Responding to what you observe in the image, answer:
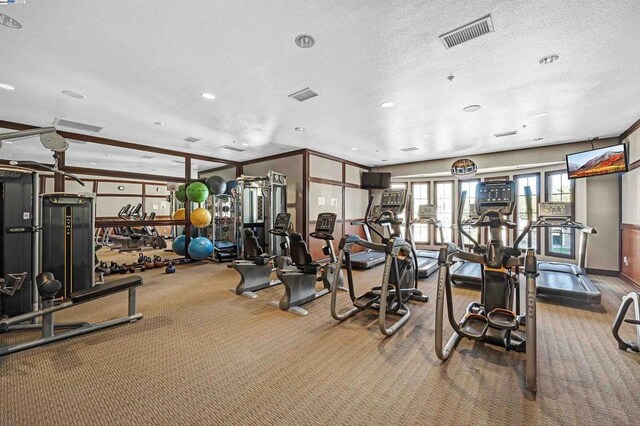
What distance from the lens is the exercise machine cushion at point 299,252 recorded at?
381 cm

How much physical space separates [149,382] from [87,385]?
1.43ft

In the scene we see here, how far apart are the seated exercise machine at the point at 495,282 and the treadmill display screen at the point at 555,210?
2996mm

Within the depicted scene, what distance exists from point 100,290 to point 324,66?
333 centimetres

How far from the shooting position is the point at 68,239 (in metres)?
3.94

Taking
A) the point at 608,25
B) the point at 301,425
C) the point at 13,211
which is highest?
the point at 608,25

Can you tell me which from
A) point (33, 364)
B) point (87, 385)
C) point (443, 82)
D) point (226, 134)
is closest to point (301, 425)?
point (87, 385)

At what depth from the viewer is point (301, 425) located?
173cm

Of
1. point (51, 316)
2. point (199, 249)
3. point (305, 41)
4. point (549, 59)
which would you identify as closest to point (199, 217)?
point (199, 249)

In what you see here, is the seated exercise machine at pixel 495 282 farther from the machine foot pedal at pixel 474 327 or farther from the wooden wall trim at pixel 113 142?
the wooden wall trim at pixel 113 142

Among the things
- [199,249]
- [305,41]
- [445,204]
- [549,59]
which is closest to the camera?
[305,41]

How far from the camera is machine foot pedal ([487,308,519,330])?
240 centimetres

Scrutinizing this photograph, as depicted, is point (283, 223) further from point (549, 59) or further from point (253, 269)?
point (549, 59)

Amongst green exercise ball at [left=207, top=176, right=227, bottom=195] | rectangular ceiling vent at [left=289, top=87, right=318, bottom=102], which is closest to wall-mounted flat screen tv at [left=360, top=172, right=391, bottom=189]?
green exercise ball at [left=207, top=176, right=227, bottom=195]

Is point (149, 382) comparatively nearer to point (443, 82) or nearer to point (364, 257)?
point (443, 82)
